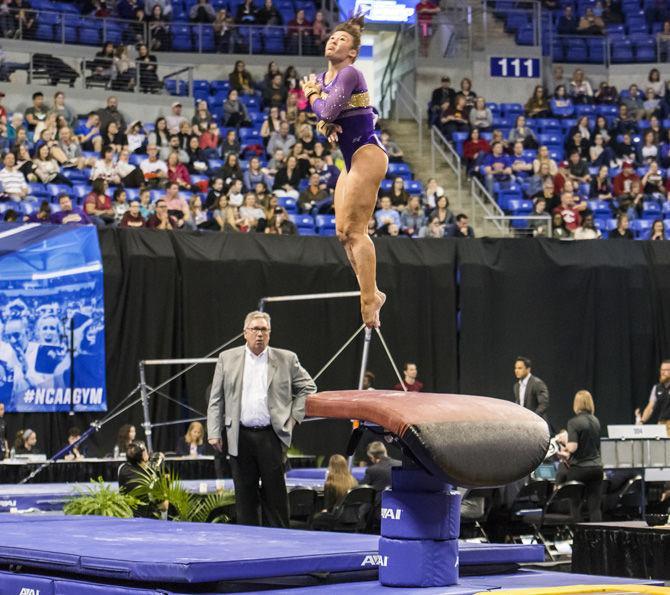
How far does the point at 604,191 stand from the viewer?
1712 cm

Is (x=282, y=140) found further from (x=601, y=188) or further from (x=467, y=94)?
(x=601, y=188)

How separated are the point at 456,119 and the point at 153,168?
17.1 ft

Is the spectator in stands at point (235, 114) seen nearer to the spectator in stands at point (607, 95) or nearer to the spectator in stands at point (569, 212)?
the spectator in stands at point (569, 212)

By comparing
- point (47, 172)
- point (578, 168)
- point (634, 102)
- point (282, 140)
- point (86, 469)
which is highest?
point (634, 102)

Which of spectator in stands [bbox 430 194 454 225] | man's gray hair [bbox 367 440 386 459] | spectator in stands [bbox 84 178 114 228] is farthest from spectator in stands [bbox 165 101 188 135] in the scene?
man's gray hair [bbox 367 440 386 459]

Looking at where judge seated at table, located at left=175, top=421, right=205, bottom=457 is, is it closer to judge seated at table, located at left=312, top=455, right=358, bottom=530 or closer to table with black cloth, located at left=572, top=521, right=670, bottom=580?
judge seated at table, located at left=312, top=455, right=358, bottom=530

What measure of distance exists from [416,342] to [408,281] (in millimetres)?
733

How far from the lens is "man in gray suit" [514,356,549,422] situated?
11.5 metres

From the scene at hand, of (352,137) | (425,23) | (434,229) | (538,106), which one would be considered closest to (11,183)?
(434,229)

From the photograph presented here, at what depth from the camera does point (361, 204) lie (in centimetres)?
486

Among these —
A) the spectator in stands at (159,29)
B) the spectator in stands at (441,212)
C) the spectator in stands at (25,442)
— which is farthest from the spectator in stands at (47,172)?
the spectator in stands at (159,29)

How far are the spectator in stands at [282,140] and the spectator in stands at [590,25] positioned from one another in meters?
7.48

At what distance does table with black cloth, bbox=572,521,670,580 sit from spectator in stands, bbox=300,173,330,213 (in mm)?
7726

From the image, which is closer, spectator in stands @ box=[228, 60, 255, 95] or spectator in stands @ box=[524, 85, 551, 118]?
spectator in stands @ box=[228, 60, 255, 95]
